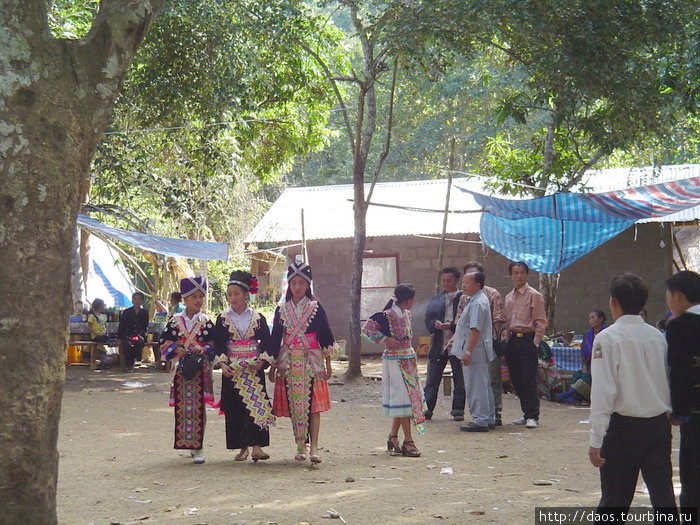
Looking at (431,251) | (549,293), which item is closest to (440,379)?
(549,293)

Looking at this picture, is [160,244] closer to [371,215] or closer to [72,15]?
[72,15]

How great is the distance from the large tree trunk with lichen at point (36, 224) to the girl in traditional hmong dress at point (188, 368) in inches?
123

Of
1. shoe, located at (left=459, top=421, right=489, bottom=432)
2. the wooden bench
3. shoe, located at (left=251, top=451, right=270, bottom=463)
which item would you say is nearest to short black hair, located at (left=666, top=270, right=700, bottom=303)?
shoe, located at (left=251, top=451, right=270, bottom=463)

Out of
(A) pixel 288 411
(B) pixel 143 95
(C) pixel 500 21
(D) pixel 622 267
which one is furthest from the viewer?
(D) pixel 622 267

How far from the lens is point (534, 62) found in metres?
11.9

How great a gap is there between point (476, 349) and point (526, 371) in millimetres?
810

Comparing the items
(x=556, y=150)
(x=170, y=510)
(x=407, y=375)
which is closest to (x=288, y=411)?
(x=407, y=375)

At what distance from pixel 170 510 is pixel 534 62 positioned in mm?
8840

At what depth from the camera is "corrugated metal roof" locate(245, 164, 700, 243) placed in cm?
1814

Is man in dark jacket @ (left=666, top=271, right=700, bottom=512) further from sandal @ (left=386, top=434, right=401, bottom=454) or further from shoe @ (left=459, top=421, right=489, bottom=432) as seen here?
shoe @ (left=459, top=421, right=489, bottom=432)

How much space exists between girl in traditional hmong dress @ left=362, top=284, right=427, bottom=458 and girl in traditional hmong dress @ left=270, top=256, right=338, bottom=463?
20.4 inches

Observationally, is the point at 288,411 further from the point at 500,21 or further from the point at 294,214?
the point at 294,214

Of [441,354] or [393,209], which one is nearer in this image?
[441,354]

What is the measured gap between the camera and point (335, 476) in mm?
6574
